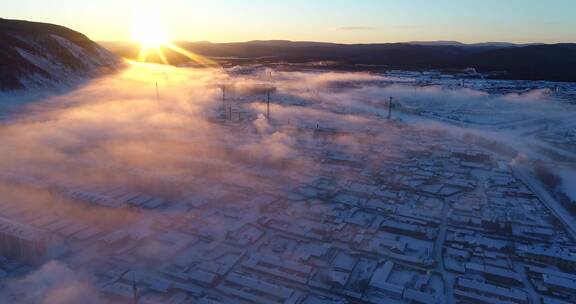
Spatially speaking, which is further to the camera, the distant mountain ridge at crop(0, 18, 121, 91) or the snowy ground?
the distant mountain ridge at crop(0, 18, 121, 91)

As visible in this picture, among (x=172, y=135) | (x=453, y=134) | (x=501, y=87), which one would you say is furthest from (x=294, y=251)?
(x=501, y=87)

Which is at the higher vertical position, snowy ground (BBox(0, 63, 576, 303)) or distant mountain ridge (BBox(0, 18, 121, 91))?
distant mountain ridge (BBox(0, 18, 121, 91))

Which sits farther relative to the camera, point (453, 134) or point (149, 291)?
point (453, 134)

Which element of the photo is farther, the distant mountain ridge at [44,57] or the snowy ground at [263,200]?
the distant mountain ridge at [44,57]

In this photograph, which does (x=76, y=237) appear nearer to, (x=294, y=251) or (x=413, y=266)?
(x=294, y=251)

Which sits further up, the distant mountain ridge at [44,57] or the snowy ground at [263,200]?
the distant mountain ridge at [44,57]

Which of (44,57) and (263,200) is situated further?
(44,57)

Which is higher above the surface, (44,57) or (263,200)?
(44,57)

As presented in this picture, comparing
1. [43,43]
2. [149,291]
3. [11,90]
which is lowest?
[149,291]
